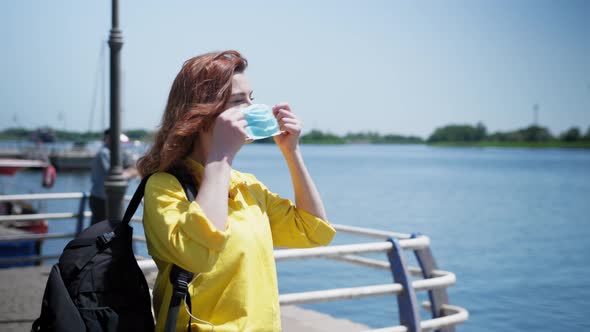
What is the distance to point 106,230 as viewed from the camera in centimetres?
193

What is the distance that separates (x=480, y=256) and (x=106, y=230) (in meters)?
19.0

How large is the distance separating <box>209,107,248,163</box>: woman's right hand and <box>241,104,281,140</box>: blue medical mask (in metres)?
0.05

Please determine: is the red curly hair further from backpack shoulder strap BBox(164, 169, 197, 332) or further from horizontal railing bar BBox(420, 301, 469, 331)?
horizontal railing bar BBox(420, 301, 469, 331)

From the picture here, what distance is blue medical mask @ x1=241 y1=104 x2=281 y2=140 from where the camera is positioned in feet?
6.26

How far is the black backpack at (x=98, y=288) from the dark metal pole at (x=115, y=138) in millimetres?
5894

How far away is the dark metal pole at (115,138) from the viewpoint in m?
7.60

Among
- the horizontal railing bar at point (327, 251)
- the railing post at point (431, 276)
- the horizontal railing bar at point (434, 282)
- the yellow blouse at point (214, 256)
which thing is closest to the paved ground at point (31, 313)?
the railing post at point (431, 276)

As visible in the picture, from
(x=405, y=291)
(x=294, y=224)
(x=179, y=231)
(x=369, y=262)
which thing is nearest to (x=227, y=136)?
(x=179, y=231)

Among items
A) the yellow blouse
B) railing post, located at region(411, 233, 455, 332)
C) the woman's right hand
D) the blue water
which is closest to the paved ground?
railing post, located at region(411, 233, 455, 332)

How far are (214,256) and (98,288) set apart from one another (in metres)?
0.33

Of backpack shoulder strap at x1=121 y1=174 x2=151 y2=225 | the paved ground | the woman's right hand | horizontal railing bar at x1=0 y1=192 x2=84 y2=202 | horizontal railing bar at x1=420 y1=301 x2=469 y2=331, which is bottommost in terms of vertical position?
the paved ground

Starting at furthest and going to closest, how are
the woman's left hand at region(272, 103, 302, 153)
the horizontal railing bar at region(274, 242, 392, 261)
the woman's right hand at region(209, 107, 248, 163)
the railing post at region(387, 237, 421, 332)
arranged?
the railing post at region(387, 237, 421, 332) < the horizontal railing bar at region(274, 242, 392, 261) < the woman's left hand at region(272, 103, 302, 153) < the woman's right hand at region(209, 107, 248, 163)

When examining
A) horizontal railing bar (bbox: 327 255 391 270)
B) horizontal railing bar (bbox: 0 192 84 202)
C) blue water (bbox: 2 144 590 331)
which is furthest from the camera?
blue water (bbox: 2 144 590 331)

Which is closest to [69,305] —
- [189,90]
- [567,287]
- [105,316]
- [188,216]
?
[105,316]
